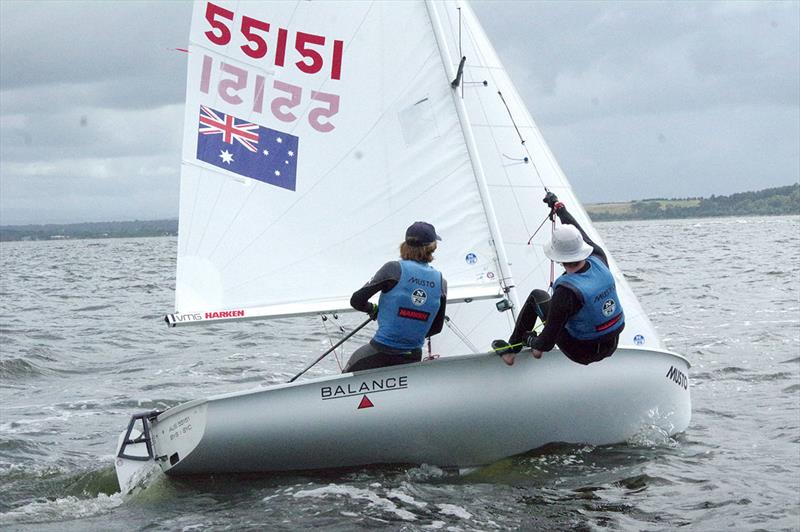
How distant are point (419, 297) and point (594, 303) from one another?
3.35ft

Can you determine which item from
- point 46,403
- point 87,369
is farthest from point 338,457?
point 87,369

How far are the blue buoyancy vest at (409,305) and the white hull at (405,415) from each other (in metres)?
0.23

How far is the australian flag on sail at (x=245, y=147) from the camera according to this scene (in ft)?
21.2

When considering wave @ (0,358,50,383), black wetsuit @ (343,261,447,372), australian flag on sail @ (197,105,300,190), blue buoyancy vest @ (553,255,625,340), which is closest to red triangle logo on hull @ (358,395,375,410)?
black wetsuit @ (343,261,447,372)

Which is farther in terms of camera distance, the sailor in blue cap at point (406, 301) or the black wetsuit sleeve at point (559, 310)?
the sailor in blue cap at point (406, 301)

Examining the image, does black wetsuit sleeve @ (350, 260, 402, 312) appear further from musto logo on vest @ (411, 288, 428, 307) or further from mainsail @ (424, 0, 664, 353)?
mainsail @ (424, 0, 664, 353)

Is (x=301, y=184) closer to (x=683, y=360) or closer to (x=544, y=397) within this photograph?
(x=544, y=397)

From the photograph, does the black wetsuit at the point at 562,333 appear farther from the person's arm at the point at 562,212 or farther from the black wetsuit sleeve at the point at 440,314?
the person's arm at the point at 562,212

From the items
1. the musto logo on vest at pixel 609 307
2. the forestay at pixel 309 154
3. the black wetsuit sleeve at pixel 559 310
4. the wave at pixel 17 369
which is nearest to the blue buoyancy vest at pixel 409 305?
the forestay at pixel 309 154

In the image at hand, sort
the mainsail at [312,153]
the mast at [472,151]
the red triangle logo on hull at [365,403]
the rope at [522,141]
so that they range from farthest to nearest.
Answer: the rope at [522,141], the mainsail at [312,153], the mast at [472,151], the red triangle logo on hull at [365,403]

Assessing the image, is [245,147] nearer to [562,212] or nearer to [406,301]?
[406,301]

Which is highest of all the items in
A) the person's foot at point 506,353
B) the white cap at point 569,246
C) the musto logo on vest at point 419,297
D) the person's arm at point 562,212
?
the person's arm at point 562,212

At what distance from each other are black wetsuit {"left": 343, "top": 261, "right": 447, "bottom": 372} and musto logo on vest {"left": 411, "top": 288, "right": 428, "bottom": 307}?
13 centimetres

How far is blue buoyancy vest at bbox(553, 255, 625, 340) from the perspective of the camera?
5438 mm
